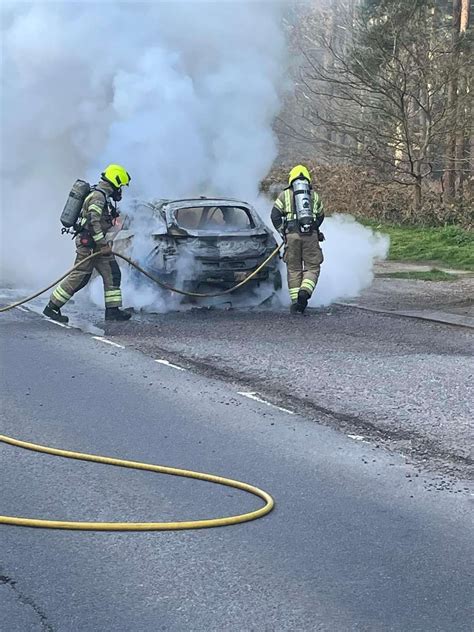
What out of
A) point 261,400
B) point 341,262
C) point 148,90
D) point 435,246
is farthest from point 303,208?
point 435,246

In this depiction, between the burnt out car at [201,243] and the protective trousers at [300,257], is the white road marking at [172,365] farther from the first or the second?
the protective trousers at [300,257]

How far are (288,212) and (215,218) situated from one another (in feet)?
3.26

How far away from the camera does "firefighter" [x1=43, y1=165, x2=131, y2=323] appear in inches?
442

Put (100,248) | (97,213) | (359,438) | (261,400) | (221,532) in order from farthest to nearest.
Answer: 1. (100,248)
2. (97,213)
3. (261,400)
4. (359,438)
5. (221,532)

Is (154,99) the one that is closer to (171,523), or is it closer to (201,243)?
(201,243)

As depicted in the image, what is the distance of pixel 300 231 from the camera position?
38.0 feet

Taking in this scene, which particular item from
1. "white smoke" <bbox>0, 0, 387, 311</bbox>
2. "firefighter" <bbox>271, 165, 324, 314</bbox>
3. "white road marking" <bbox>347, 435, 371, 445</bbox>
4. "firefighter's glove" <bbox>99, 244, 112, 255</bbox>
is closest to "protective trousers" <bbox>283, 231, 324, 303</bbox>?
"firefighter" <bbox>271, 165, 324, 314</bbox>

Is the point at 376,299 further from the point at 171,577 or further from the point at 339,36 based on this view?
the point at 339,36

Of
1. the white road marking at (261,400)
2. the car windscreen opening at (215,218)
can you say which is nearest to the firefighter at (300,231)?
the car windscreen opening at (215,218)

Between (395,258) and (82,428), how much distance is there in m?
12.5

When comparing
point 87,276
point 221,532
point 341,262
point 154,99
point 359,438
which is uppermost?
point 154,99

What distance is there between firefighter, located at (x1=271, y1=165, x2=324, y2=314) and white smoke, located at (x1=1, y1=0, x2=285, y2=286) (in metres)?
2.84

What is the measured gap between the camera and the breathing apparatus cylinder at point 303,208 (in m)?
11.5

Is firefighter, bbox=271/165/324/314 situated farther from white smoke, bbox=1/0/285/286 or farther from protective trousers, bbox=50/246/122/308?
white smoke, bbox=1/0/285/286
